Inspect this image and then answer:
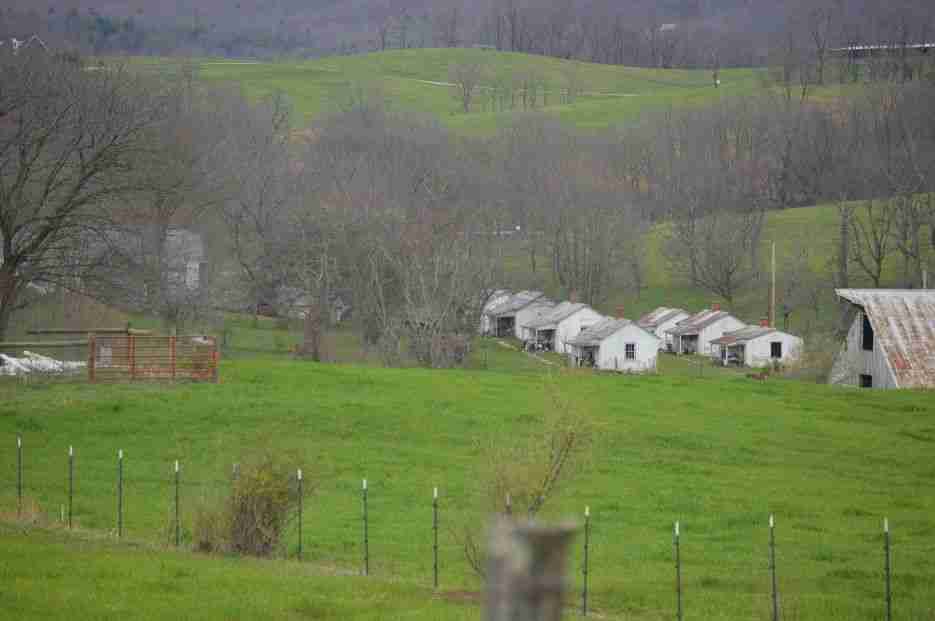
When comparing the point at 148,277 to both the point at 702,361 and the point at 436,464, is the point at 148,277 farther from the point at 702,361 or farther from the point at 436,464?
the point at 702,361

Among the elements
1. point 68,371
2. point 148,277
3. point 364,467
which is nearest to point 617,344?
point 148,277

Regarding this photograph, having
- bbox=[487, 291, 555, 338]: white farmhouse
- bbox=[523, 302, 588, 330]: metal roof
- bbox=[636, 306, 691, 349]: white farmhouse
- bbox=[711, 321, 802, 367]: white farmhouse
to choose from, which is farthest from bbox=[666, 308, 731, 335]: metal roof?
bbox=[487, 291, 555, 338]: white farmhouse

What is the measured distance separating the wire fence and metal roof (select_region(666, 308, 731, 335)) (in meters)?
58.2

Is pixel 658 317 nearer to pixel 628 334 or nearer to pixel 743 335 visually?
pixel 743 335

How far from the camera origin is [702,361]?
79.0 m

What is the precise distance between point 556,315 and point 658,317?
7.88m

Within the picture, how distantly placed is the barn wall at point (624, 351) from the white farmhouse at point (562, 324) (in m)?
6.08

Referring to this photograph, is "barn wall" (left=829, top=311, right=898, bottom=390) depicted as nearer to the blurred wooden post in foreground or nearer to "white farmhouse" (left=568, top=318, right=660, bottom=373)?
"white farmhouse" (left=568, top=318, right=660, bottom=373)

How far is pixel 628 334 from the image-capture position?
76.3m

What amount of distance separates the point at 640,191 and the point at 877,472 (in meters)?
97.8

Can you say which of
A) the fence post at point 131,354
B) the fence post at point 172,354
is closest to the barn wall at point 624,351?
the fence post at point 172,354

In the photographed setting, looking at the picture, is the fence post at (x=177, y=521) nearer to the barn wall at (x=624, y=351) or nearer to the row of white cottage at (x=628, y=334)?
the row of white cottage at (x=628, y=334)

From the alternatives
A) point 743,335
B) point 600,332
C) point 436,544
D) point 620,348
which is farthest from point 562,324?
point 436,544

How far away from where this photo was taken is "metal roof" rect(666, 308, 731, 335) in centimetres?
8350
